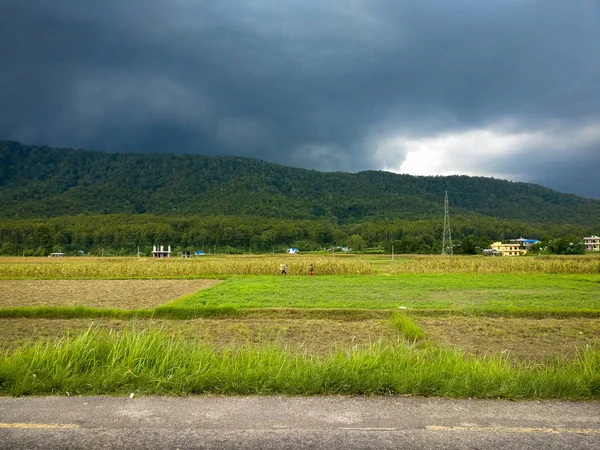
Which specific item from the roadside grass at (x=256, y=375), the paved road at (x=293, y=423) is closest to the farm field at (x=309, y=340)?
the roadside grass at (x=256, y=375)

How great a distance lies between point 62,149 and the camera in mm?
192625

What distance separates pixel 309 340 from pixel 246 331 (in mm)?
2316

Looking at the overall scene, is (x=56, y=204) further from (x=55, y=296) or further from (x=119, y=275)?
(x=55, y=296)

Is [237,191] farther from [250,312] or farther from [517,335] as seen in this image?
[517,335]

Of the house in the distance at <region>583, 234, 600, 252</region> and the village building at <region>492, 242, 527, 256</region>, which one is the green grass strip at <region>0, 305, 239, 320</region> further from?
the house in the distance at <region>583, 234, 600, 252</region>

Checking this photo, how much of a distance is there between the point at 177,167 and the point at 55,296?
534 feet

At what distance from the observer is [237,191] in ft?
492

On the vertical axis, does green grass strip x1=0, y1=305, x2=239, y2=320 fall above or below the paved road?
below

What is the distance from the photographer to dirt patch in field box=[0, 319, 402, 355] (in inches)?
439

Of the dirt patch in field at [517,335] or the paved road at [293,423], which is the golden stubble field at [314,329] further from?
the paved road at [293,423]

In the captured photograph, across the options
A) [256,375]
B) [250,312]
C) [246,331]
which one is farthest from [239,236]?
[256,375]

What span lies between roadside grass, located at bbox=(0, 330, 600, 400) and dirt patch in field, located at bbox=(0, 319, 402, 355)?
12.4 feet

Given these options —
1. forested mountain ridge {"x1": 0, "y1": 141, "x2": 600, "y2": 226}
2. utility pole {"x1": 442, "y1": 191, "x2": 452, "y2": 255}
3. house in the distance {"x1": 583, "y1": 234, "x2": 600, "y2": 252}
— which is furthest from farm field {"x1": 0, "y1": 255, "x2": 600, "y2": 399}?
forested mountain ridge {"x1": 0, "y1": 141, "x2": 600, "y2": 226}

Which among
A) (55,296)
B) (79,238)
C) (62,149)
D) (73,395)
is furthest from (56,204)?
(73,395)
